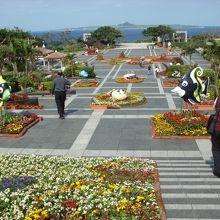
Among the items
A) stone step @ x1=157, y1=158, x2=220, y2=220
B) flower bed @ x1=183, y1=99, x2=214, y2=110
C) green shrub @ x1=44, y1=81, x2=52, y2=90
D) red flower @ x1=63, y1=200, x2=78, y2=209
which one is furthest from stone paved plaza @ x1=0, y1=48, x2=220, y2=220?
green shrub @ x1=44, y1=81, x2=52, y2=90

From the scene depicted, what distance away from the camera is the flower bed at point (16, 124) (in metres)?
13.8

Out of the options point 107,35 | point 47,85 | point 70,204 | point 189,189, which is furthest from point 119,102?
→ point 107,35

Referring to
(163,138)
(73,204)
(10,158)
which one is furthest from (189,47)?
(73,204)

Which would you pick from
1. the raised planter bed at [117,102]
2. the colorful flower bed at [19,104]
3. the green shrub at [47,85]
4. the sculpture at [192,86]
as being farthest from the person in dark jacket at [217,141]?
the green shrub at [47,85]

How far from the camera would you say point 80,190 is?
7918 millimetres

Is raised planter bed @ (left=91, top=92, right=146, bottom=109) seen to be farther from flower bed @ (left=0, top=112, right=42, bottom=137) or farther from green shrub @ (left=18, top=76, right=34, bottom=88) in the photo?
green shrub @ (left=18, top=76, right=34, bottom=88)

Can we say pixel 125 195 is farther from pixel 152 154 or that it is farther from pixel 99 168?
pixel 152 154

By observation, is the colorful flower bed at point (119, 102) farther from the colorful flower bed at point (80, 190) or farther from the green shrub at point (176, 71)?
the green shrub at point (176, 71)

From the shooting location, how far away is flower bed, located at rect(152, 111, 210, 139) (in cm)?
1305

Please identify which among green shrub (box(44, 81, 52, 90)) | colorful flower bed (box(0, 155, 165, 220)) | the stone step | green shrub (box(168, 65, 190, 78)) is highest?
colorful flower bed (box(0, 155, 165, 220))

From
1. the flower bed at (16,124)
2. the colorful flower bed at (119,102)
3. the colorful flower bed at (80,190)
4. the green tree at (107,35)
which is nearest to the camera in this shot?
the colorful flower bed at (80,190)

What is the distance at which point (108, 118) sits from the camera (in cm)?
1627

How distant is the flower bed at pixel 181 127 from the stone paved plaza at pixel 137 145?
0.29 meters

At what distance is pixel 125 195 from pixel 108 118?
8577 mm
